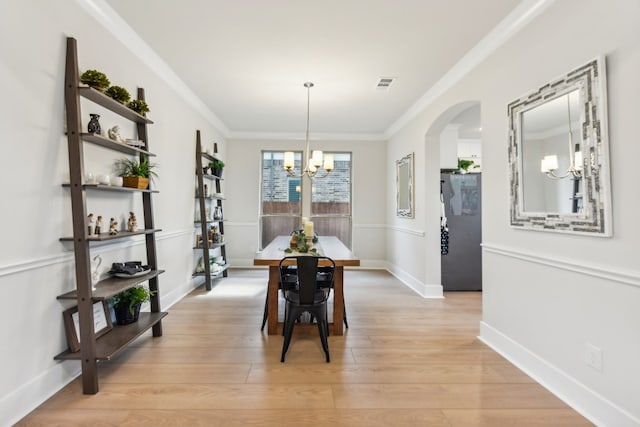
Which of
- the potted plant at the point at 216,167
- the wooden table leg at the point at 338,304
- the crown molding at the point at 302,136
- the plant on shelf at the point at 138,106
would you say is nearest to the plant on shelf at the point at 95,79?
the plant on shelf at the point at 138,106

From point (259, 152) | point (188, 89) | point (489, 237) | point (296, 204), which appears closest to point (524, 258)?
point (489, 237)

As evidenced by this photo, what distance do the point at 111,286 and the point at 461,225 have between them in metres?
4.16

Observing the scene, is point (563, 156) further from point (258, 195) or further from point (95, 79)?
point (258, 195)

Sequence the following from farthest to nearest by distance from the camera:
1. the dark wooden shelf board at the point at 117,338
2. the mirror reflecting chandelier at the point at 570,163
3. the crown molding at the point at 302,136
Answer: the crown molding at the point at 302,136
the dark wooden shelf board at the point at 117,338
the mirror reflecting chandelier at the point at 570,163

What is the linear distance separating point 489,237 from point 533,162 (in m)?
0.78

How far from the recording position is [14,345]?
1.69 meters

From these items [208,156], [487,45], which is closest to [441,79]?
[487,45]

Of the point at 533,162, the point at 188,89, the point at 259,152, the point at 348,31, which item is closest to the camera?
the point at 533,162

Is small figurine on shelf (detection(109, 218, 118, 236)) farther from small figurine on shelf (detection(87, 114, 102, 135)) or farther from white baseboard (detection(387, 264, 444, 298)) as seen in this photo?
white baseboard (detection(387, 264, 444, 298))

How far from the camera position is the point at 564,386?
6.37 feet

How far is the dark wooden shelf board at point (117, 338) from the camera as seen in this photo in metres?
1.97

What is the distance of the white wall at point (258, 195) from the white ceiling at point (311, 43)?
178 cm

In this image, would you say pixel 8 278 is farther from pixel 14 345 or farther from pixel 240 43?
pixel 240 43

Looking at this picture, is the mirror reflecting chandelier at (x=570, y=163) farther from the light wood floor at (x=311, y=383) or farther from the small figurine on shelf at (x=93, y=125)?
the small figurine on shelf at (x=93, y=125)
